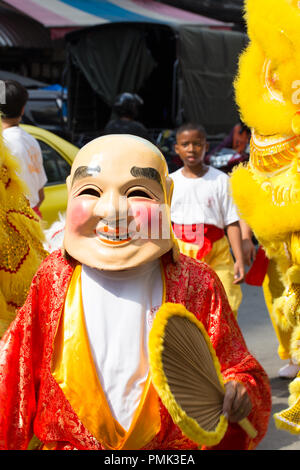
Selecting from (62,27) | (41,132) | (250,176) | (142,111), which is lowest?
(142,111)

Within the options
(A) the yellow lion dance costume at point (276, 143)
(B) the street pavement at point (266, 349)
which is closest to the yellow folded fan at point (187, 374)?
(A) the yellow lion dance costume at point (276, 143)

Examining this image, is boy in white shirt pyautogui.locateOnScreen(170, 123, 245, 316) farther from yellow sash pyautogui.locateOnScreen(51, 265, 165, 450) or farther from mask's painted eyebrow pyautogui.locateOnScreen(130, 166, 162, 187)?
yellow sash pyautogui.locateOnScreen(51, 265, 165, 450)

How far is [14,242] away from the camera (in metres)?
3.39

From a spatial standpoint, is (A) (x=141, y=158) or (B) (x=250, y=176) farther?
(B) (x=250, y=176)

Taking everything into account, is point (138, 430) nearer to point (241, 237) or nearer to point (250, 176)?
point (250, 176)

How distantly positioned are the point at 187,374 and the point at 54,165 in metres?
5.04

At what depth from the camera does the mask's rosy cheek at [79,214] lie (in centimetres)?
238

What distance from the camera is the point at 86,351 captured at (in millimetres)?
2346

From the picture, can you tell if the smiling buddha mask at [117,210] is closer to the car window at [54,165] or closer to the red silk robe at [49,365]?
the red silk robe at [49,365]

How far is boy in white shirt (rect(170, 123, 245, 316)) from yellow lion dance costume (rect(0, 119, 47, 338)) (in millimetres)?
1813

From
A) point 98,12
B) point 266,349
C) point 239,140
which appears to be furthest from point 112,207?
point 98,12
